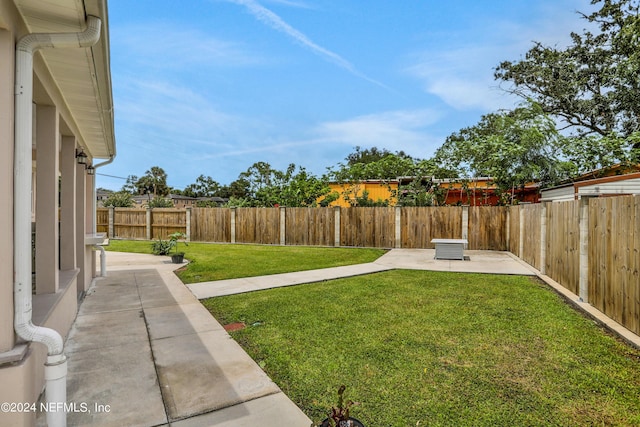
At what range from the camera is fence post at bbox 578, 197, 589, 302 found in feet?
17.0

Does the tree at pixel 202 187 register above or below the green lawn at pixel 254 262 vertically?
above

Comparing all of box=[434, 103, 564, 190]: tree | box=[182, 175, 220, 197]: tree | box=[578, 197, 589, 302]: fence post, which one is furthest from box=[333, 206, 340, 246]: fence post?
box=[182, 175, 220, 197]: tree

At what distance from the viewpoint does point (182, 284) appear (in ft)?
23.2

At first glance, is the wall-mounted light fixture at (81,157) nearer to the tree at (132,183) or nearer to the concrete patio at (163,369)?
the concrete patio at (163,369)

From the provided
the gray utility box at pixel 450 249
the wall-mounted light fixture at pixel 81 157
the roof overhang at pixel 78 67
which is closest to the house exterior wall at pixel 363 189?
the gray utility box at pixel 450 249

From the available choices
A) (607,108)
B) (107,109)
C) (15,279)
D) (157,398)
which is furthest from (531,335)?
(607,108)

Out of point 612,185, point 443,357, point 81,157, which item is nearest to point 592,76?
point 612,185

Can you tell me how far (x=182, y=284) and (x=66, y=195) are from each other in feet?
9.51

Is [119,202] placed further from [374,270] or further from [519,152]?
[519,152]

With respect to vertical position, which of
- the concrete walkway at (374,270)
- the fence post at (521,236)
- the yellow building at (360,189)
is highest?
the yellow building at (360,189)

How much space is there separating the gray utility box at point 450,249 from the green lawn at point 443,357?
14.4 ft

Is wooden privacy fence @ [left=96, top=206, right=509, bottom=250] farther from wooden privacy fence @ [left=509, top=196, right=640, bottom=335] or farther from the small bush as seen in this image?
wooden privacy fence @ [left=509, top=196, right=640, bottom=335]

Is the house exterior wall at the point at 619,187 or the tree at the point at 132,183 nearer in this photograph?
the house exterior wall at the point at 619,187

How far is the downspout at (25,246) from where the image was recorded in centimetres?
212
